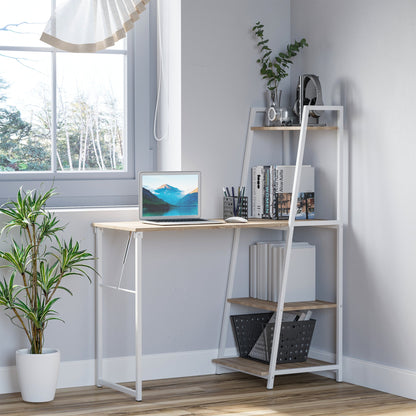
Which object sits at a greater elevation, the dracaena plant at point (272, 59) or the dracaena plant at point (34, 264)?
the dracaena plant at point (272, 59)

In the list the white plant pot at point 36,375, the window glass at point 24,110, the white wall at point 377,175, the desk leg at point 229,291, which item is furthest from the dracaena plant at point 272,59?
the white plant pot at point 36,375

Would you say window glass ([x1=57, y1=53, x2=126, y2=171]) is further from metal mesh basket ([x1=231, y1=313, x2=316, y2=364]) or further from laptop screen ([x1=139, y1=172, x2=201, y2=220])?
metal mesh basket ([x1=231, y1=313, x2=316, y2=364])

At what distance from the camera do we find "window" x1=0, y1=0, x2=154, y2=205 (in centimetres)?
392

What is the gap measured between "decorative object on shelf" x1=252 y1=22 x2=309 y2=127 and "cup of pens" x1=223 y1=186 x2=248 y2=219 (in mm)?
388

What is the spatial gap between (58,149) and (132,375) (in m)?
→ 1.16

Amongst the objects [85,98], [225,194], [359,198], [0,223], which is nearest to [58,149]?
[85,98]

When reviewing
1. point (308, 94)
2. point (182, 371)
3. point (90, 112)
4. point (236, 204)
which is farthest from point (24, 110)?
point (182, 371)

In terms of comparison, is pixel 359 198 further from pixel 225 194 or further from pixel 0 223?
pixel 0 223

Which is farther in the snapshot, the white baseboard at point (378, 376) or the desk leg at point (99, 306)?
the desk leg at point (99, 306)

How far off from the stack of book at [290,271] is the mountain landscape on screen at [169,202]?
0.45 metres

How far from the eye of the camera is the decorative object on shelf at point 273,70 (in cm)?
402

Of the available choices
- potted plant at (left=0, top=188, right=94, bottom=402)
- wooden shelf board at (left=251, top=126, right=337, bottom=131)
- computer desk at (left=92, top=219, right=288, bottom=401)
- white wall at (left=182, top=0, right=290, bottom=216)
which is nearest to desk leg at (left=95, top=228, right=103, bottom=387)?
computer desk at (left=92, top=219, right=288, bottom=401)

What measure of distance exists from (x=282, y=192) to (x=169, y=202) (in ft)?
1.82

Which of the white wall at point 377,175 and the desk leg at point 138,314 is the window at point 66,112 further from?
the white wall at point 377,175
